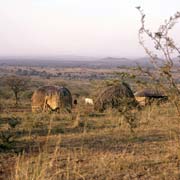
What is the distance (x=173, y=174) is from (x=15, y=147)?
3.10 metres

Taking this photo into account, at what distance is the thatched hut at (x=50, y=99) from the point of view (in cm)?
1636

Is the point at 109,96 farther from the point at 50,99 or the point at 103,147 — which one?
the point at 103,147

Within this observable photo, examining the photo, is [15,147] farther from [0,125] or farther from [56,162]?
[0,125]

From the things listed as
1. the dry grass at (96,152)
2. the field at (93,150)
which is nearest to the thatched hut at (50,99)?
the field at (93,150)

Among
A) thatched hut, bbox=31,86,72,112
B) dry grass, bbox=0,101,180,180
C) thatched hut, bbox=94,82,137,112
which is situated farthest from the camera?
thatched hut, bbox=31,86,72,112

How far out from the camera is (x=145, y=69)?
694 cm

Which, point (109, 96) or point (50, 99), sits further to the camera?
point (50, 99)

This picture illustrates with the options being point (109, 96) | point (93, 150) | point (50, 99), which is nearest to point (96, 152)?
point (93, 150)

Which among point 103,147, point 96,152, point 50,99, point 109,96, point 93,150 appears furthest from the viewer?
point 50,99

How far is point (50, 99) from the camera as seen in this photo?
1667 cm

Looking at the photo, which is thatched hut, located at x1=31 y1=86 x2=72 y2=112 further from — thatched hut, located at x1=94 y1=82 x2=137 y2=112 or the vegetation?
the vegetation

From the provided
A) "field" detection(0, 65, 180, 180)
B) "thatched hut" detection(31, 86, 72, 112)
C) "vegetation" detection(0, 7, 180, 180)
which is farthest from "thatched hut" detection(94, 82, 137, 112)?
"vegetation" detection(0, 7, 180, 180)

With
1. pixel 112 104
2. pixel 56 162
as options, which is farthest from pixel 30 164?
pixel 112 104

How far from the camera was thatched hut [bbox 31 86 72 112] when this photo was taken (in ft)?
53.7
